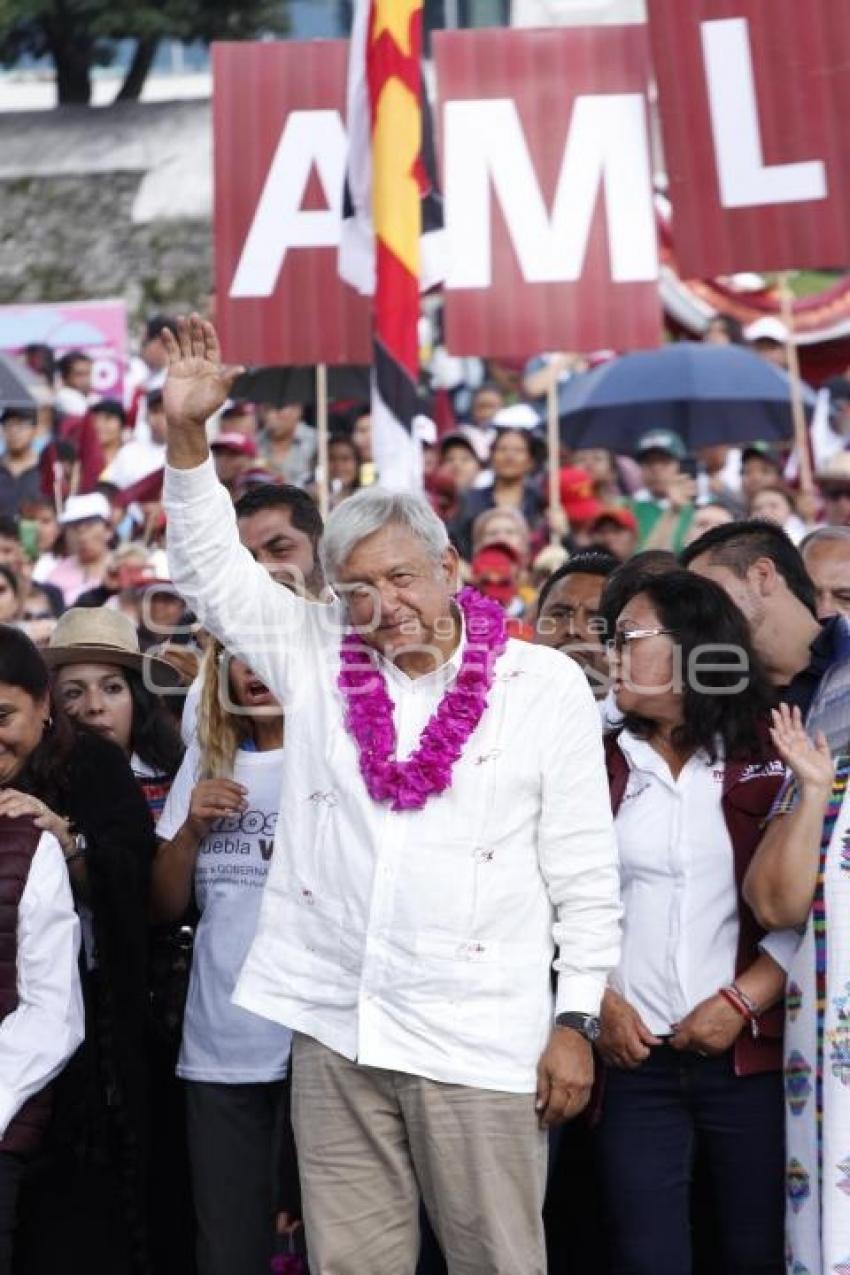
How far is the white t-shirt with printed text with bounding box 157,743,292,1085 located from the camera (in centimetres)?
487

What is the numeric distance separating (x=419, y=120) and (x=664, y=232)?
11213mm

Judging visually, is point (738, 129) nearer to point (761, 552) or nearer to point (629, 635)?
point (761, 552)

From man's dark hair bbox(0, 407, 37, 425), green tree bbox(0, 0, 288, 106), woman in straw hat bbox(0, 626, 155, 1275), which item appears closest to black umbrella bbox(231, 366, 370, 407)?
man's dark hair bbox(0, 407, 37, 425)

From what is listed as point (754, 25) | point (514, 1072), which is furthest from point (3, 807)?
point (754, 25)

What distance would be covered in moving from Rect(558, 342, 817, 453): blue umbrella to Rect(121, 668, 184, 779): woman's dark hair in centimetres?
695

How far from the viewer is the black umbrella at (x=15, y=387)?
11969 millimetres

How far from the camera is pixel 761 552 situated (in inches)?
202

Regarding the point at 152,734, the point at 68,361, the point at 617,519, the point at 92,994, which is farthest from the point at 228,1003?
the point at 68,361

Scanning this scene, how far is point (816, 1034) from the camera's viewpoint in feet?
14.5

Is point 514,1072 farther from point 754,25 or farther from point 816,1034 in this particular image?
point 754,25

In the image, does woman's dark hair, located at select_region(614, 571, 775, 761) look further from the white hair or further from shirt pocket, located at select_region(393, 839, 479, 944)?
shirt pocket, located at select_region(393, 839, 479, 944)

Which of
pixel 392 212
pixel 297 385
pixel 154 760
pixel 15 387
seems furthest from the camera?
pixel 297 385

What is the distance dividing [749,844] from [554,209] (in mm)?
4479

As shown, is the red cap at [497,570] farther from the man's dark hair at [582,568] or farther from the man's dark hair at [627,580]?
the man's dark hair at [627,580]
